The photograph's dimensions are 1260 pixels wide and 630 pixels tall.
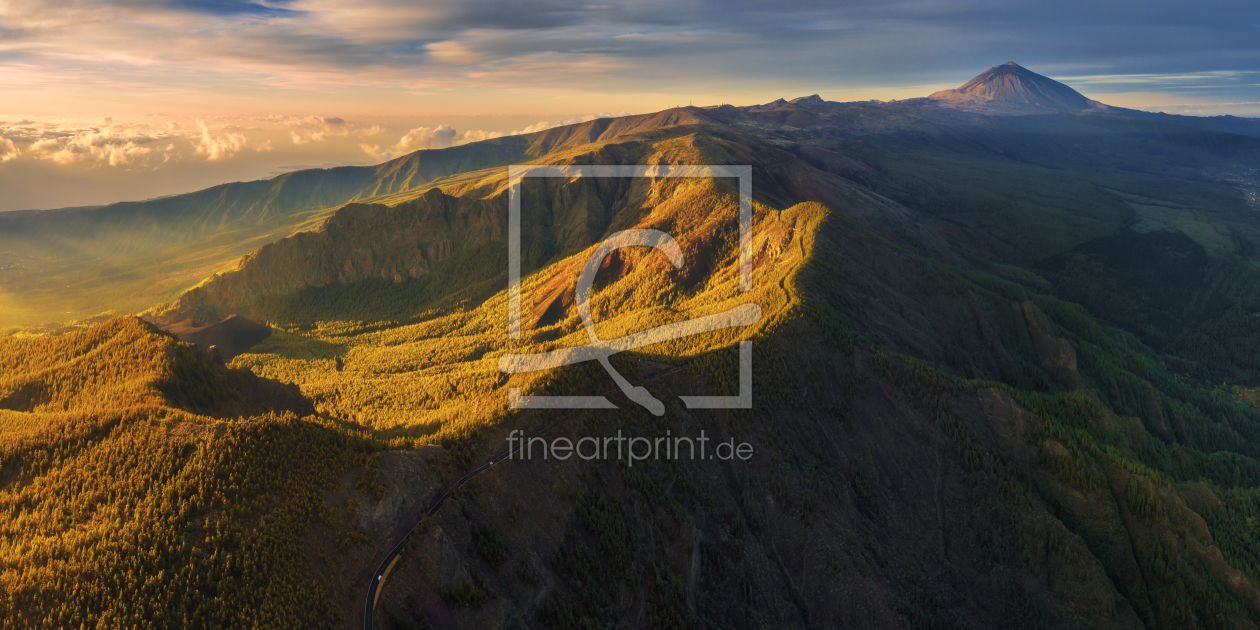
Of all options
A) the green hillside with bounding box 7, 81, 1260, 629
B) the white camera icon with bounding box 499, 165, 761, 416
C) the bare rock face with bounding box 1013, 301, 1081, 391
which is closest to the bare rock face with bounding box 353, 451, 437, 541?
the green hillside with bounding box 7, 81, 1260, 629

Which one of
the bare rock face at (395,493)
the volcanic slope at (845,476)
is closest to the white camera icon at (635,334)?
the volcanic slope at (845,476)

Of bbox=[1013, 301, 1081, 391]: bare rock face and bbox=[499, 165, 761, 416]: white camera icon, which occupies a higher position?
bbox=[499, 165, 761, 416]: white camera icon

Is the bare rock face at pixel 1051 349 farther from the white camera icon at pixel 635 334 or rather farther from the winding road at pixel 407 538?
the winding road at pixel 407 538

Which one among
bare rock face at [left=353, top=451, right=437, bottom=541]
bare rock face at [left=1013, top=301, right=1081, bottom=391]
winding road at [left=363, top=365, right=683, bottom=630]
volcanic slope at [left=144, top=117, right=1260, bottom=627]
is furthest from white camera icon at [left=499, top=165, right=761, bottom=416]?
bare rock face at [left=1013, top=301, right=1081, bottom=391]

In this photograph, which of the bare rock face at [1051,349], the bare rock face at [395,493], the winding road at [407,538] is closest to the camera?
the winding road at [407,538]

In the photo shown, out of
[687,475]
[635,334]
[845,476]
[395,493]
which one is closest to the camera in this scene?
[395,493]

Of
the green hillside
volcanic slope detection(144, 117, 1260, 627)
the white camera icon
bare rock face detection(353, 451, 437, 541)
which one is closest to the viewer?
the green hillside

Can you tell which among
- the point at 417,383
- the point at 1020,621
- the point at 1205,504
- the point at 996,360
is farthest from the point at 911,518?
the point at 417,383

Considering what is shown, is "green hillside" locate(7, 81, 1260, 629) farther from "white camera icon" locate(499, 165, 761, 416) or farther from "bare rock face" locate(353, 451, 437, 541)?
"white camera icon" locate(499, 165, 761, 416)

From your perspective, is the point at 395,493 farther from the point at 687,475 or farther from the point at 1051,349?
the point at 1051,349

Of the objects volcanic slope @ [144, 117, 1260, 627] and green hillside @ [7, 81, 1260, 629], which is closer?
green hillside @ [7, 81, 1260, 629]

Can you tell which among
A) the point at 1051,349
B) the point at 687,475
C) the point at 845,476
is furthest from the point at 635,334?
the point at 1051,349

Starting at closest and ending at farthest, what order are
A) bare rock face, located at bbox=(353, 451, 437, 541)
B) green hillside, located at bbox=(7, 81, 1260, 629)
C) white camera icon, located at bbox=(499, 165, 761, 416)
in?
green hillside, located at bbox=(7, 81, 1260, 629)
bare rock face, located at bbox=(353, 451, 437, 541)
white camera icon, located at bbox=(499, 165, 761, 416)
